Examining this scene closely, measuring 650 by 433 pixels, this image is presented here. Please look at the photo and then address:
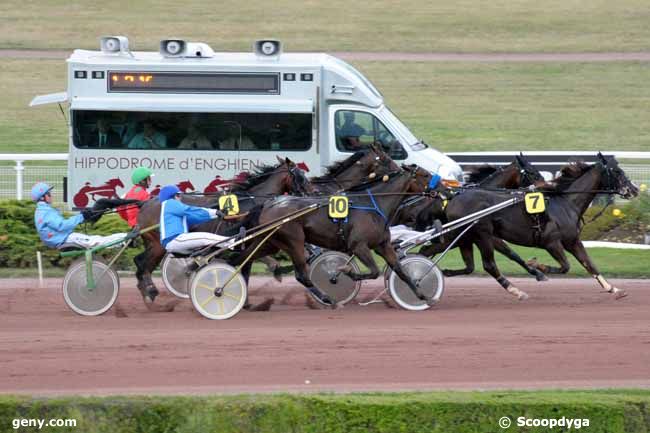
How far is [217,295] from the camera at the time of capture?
11625 millimetres

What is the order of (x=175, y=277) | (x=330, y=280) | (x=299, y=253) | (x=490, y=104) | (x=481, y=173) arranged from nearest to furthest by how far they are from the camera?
(x=299, y=253), (x=330, y=280), (x=175, y=277), (x=481, y=173), (x=490, y=104)

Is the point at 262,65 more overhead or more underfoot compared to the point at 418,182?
more overhead

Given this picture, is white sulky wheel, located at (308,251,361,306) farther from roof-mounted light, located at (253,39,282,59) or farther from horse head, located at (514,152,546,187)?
roof-mounted light, located at (253,39,282,59)

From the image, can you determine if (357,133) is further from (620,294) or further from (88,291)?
(88,291)

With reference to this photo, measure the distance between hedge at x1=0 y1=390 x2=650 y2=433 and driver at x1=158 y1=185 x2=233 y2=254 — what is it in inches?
160

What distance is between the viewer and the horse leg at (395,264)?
12.0m

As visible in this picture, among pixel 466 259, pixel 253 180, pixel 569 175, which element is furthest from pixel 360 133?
pixel 569 175

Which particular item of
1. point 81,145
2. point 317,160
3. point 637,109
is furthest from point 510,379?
point 637,109

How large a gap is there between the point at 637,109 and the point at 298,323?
20647mm

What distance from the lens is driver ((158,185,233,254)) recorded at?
454 inches

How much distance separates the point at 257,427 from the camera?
732cm

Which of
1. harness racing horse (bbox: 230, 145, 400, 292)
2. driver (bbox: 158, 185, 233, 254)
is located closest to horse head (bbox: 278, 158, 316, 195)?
harness racing horse (bbox: 230, 145, 400, 292)

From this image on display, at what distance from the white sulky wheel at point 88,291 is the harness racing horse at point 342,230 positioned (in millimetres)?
1326

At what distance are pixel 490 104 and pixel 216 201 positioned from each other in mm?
18728
